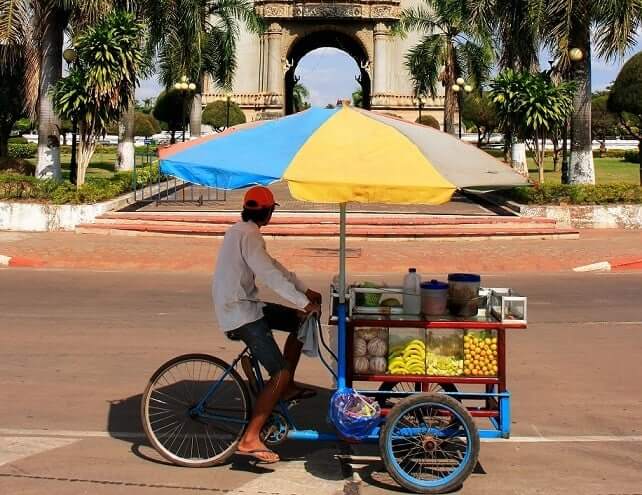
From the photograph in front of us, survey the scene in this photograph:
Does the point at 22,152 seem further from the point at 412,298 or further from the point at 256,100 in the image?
the point at 412,298

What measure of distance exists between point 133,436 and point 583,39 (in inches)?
899

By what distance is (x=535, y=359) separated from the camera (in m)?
9.48

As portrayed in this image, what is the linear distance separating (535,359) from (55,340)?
5065 millimetres

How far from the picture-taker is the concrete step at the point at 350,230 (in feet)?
70.5

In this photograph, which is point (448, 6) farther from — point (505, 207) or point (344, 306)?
point (344, 306)

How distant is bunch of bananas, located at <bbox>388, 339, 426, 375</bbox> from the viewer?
5.86 metres

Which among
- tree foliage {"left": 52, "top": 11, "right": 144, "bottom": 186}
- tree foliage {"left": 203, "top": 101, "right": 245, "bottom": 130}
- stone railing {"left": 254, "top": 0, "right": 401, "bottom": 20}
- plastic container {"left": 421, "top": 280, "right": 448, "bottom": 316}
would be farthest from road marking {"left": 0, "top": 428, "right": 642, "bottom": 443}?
stone railing {"left": 254, "top": 0, "right": 401, "bottom": 20}

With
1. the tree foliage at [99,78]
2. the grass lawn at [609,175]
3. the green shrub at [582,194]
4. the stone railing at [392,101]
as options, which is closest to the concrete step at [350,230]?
the green shrub at [582,194]

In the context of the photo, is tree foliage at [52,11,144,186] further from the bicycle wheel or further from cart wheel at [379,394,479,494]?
cart wheel at [379,394,479,494]

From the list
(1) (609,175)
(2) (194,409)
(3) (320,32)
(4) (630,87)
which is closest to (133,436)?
(2) (194,409)

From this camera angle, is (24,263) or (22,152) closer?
(24,263)

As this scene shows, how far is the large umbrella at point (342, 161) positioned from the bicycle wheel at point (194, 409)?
0.73 meters

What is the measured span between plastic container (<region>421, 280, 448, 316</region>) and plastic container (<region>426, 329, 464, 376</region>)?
0.14m

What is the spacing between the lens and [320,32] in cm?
6806
